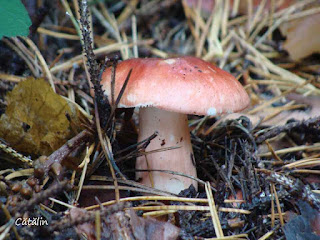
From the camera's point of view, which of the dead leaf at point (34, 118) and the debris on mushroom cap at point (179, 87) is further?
the dead leaf at point (34, 118)

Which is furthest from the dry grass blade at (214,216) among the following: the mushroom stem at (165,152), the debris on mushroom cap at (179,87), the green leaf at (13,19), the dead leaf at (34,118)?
the green leaf at (13,19)

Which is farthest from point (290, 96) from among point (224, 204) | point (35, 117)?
point (35, 117)

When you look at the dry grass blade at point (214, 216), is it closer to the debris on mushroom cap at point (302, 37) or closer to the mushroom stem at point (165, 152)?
the mushroom stem at point (165, 152)

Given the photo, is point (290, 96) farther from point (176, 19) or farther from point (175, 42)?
point (176, 19)

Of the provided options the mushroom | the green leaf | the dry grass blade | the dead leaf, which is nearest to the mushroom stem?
the mushroom

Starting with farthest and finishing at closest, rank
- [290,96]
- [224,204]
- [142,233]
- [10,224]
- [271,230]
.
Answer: [290,96]
[224,204]
[271,230]
[142,233]
[10,224]

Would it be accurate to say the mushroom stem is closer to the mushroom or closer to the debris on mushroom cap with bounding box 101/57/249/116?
the mushroom

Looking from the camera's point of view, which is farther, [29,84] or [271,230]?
[29,84]
